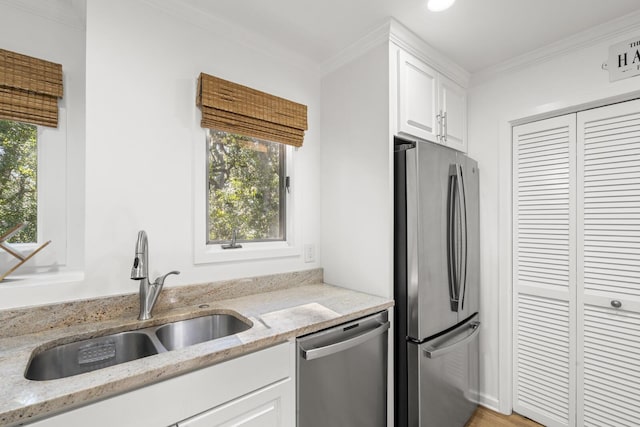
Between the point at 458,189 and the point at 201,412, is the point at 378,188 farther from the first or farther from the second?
the point at 201,412

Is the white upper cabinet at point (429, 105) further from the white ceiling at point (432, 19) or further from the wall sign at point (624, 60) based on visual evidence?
the wall sign at point (624, 60)

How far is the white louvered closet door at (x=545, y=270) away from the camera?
2.00 m

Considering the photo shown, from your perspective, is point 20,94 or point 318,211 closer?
point 20,94

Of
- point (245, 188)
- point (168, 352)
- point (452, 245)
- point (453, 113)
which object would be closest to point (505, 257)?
point (452, 245)

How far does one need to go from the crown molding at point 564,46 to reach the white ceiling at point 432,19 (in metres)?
0.04

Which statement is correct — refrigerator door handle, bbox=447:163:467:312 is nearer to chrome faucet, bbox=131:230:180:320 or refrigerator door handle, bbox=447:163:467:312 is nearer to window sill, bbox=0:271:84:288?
chrome faucet, bbox=131:230:180:320

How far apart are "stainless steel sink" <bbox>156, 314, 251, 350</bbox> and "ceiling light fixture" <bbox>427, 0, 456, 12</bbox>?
73.3 inches

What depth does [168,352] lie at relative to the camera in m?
1.10

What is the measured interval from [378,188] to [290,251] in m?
0.73

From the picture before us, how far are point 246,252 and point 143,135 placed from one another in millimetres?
847

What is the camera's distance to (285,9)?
169cm

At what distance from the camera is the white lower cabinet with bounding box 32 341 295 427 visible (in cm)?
94

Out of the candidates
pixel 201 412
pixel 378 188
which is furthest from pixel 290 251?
pixel 201 412

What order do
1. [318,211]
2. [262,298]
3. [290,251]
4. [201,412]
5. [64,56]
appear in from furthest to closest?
[318,211], [290,251], [262,298], [64,56], [201,412]
